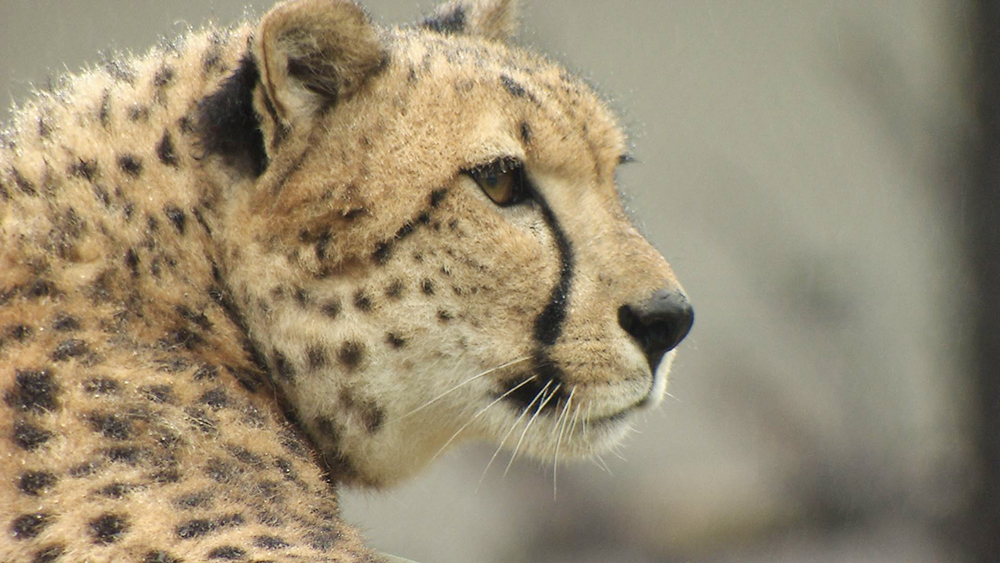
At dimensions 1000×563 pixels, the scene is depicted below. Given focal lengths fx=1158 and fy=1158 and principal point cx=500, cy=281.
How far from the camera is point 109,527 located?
4.91ft

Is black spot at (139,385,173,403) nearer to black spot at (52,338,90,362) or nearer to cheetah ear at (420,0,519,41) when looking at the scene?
black spot at (52,338,90,362)

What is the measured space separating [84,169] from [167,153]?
0.13m

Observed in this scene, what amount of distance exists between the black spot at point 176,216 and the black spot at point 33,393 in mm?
319

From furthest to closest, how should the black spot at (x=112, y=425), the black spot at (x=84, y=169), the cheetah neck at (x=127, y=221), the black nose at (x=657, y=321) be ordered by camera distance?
the black nose at (x=657, y=321)
the black spot at (x=84, y=169)
the cheetah neck at (x=127, y=221)
the black spot at (x=112, y=425)

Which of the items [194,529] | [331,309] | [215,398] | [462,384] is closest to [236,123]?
[331,309]

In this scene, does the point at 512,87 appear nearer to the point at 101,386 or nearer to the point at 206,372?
the point at 206,372

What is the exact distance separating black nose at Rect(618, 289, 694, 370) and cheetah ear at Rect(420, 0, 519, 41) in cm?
78

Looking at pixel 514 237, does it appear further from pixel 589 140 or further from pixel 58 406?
pixel 58 406

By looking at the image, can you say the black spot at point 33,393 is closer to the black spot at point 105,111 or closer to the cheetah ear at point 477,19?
the black spot at point 105,111

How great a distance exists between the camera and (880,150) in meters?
5.81

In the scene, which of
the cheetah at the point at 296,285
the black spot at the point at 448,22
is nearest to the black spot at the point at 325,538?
the cheetah at the point at 296,285

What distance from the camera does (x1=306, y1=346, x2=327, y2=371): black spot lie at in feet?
6.18

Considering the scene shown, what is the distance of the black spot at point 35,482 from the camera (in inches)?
60.1

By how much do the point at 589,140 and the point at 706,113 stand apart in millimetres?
4021
